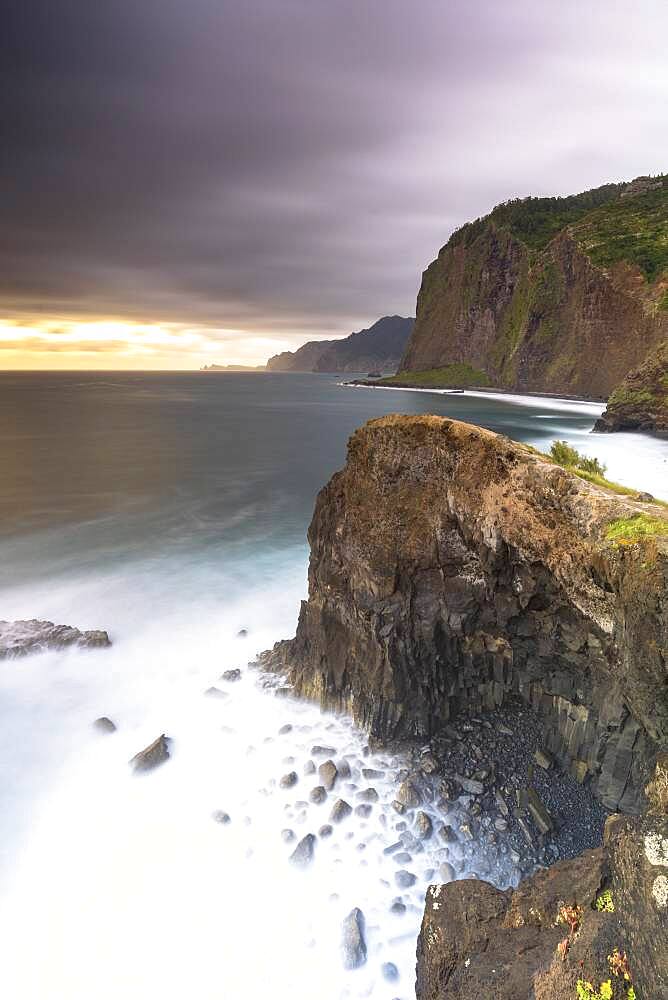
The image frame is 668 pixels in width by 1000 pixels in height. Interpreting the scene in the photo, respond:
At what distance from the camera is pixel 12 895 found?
864cm

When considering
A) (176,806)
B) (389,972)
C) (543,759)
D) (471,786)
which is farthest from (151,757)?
(543,759)

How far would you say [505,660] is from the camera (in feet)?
34.8

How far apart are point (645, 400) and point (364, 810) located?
58.4 meters

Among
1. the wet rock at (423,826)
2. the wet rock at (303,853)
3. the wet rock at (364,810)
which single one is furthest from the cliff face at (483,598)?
the wet rock at (303,853)

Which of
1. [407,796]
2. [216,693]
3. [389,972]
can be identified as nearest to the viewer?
[389,972]

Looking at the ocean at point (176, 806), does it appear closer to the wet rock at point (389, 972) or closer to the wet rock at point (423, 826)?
the wet rock at point (389, 972)

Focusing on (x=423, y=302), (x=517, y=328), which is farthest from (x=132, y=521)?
Answer: (x=423, y=302)

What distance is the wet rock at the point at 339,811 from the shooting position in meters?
9.11

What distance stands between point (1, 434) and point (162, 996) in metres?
74.0

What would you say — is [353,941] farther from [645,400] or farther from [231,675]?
[645,400]

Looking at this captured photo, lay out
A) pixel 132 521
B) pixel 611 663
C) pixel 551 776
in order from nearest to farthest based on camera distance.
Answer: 1. pixel 611 663
2. pixel 551 776
3. pixel 132 521

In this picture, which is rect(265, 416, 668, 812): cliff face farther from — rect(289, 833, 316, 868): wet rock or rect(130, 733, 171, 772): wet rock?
rect(130, 733, 171, 772): wet rock

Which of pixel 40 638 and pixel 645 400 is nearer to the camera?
pixel 40 638

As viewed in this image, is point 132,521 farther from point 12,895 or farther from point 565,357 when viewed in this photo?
point 565,357
